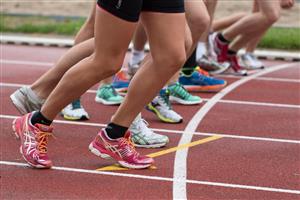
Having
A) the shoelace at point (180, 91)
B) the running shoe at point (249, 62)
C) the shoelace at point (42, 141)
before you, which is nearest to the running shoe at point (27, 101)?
the shoelace at point (42, 141)

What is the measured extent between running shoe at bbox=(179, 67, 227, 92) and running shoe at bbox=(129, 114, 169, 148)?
2687 mm

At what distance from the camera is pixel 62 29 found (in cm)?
1570

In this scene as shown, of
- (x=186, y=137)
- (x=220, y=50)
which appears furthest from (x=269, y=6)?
(x=186, y=137)

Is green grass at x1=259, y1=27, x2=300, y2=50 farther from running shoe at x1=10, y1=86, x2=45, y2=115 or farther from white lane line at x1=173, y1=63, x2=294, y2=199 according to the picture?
running shoe at x1=10, y1=86, x2=45, y2=115

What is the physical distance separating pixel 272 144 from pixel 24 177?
212 cm

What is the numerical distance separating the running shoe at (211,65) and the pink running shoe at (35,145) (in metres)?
4.71

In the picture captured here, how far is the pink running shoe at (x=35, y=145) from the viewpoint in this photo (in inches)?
222

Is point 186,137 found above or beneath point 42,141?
beneath

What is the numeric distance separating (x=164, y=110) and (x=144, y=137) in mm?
1007

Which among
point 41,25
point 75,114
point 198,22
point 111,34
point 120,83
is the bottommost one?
point 41,25

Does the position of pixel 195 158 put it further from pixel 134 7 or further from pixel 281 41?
pixel 281 41

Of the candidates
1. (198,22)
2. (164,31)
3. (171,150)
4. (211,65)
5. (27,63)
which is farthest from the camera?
(27,63)

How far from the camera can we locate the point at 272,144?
21.9ft

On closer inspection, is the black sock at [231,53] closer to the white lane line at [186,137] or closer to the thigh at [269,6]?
the white lane line at [186,137]
